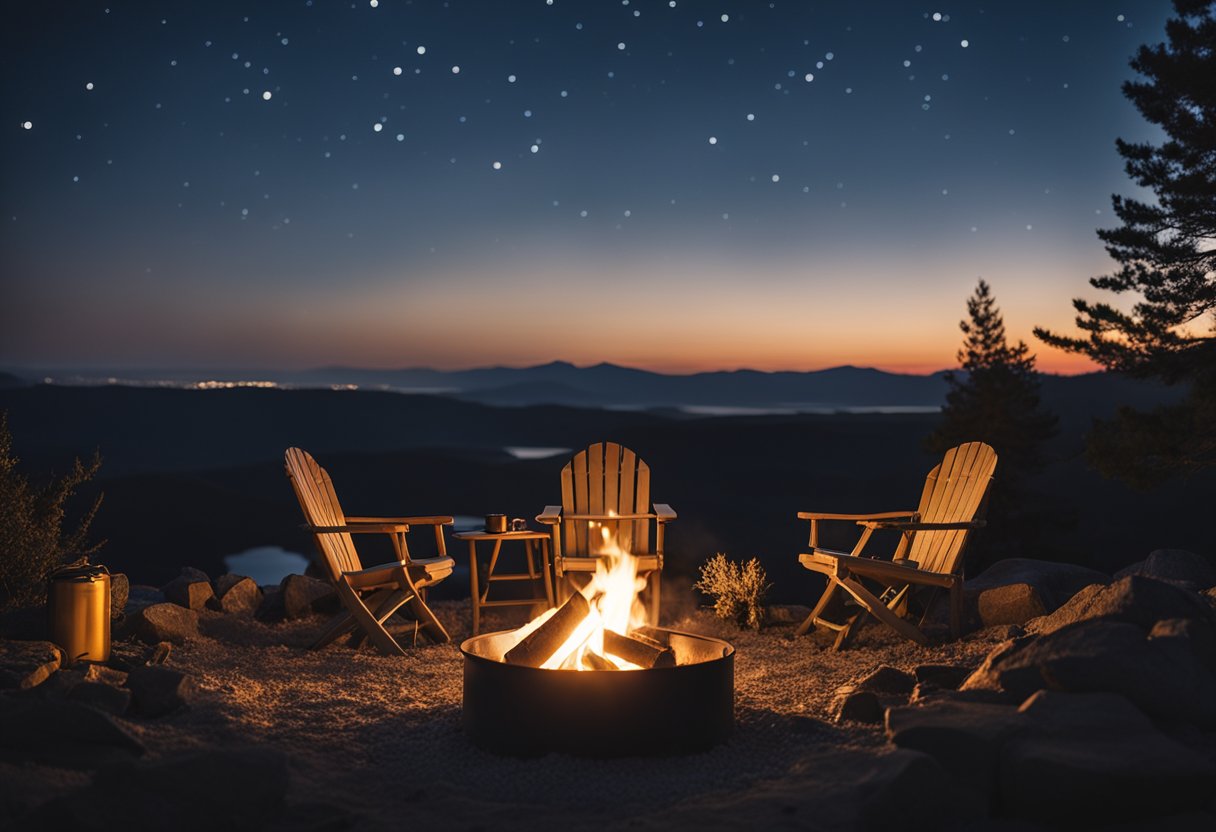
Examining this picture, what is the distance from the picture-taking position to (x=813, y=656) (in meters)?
4.35

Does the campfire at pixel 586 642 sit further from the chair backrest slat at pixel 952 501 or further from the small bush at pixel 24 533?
the small bush at pixel 24 533

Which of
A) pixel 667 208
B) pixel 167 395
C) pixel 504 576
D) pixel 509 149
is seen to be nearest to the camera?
pixel 504 576

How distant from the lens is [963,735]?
2379 millimetres

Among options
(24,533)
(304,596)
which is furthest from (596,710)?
(24,533)

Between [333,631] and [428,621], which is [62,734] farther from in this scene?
[428,621]

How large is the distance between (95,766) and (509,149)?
5.50m

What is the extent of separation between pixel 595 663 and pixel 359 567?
6.55 feet

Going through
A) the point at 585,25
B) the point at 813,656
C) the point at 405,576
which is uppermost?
the point at 585,25

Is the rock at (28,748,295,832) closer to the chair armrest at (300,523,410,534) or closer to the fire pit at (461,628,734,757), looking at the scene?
the fire pit at (461,628,734,757)

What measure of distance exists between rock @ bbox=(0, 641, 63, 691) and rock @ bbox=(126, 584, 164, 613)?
1.00 meters

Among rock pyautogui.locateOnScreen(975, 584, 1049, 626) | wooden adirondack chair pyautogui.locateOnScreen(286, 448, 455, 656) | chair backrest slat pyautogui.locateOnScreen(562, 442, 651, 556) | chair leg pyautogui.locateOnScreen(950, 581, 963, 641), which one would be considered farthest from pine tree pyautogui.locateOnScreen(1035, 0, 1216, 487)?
wooden adirondack chair pyautogui.locateOnScreen(286, 448, 455, 656)

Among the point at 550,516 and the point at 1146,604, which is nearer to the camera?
the point at 1146,604

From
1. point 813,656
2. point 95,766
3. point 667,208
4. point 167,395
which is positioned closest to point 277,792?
point 95,766

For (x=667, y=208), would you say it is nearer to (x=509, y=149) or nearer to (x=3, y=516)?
(x=509, y=149)
